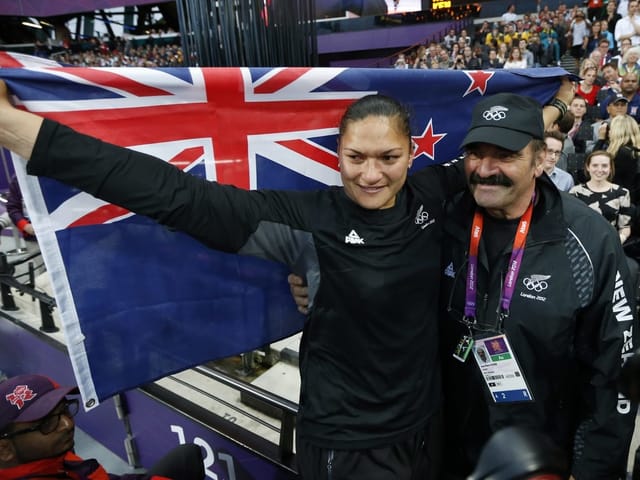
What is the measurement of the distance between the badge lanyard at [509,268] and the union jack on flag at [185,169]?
585 mm

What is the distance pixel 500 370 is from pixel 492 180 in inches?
23.5

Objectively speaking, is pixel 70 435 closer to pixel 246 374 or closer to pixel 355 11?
pixel 246 374

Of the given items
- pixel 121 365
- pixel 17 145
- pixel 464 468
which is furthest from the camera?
pixel 464 468

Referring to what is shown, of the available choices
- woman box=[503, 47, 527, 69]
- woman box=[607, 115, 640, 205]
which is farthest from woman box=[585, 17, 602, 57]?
woman box=[607, 115, 640, 205]

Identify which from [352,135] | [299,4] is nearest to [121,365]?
[352,135]

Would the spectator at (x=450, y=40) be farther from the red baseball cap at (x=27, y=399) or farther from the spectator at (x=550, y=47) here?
the red baseball cap at (x=27, y=399)

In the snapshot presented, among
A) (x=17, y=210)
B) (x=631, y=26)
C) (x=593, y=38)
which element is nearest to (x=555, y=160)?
(x=17, y=210)

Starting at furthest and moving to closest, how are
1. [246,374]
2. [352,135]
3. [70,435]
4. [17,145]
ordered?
1. [246,374]
2. [70,435]
3. [352,135]
4. [17,145]

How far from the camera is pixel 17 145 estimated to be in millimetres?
1119

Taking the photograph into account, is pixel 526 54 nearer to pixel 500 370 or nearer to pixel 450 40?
pixel 450 40

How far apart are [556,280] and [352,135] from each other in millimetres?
750

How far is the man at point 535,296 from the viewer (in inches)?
55.7

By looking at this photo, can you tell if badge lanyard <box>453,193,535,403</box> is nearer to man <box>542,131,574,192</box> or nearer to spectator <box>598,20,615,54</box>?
man <box>542,131,574,192</box>

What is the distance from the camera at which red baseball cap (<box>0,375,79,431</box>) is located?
1732mm
